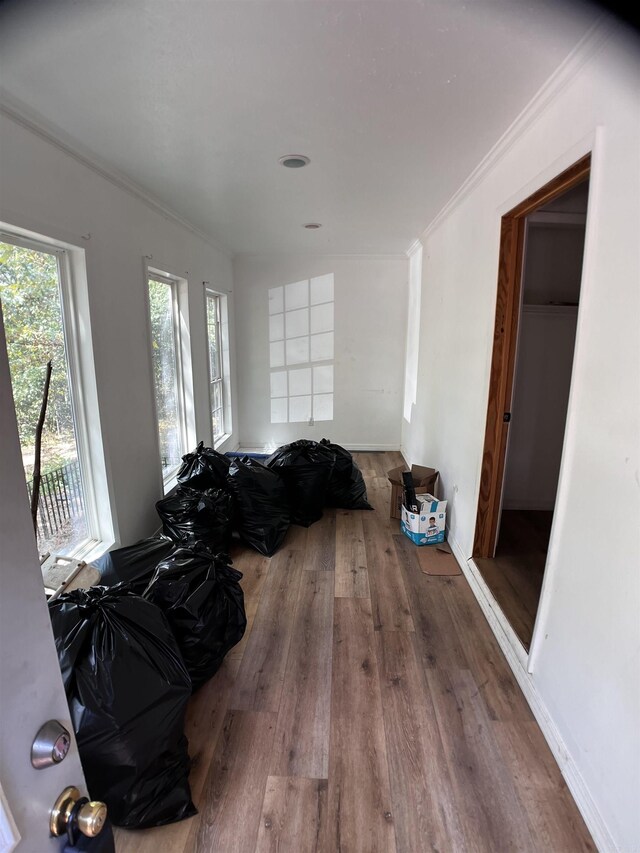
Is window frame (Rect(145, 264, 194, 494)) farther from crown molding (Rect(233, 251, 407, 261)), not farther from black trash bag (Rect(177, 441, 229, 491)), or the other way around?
crown molding (Rect(233, 251, 407, 261))

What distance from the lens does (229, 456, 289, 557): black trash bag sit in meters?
2.96

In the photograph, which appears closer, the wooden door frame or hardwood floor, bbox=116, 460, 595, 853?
hardwood floor, bbox=116, 460, 595, 853

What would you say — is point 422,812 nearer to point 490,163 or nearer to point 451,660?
point 451,660

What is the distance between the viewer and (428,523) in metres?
3.00

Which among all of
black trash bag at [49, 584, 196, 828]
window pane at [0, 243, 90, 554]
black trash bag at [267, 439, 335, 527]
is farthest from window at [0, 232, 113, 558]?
black trash bag at [267, 439, 335, 527]

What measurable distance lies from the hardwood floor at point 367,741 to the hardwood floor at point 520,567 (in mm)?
173

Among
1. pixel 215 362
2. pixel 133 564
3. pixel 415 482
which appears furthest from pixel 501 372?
pixel 215 362

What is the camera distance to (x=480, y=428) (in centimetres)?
247

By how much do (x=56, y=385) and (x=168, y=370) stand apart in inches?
52.9

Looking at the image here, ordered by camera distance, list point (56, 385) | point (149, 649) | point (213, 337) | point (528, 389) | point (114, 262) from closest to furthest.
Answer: point (149, 649) → point (56, 385) → point (114, 262) → point (528, 389) → point (213, 337)

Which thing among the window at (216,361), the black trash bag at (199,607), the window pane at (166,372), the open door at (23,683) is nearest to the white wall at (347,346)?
the window at (216,361)

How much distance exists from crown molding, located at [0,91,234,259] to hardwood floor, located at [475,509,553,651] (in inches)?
123

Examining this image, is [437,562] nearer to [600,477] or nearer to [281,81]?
[600,477]

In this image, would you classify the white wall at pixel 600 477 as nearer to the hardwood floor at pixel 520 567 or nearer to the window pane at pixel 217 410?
the hardwood floor at pixel 520 567
